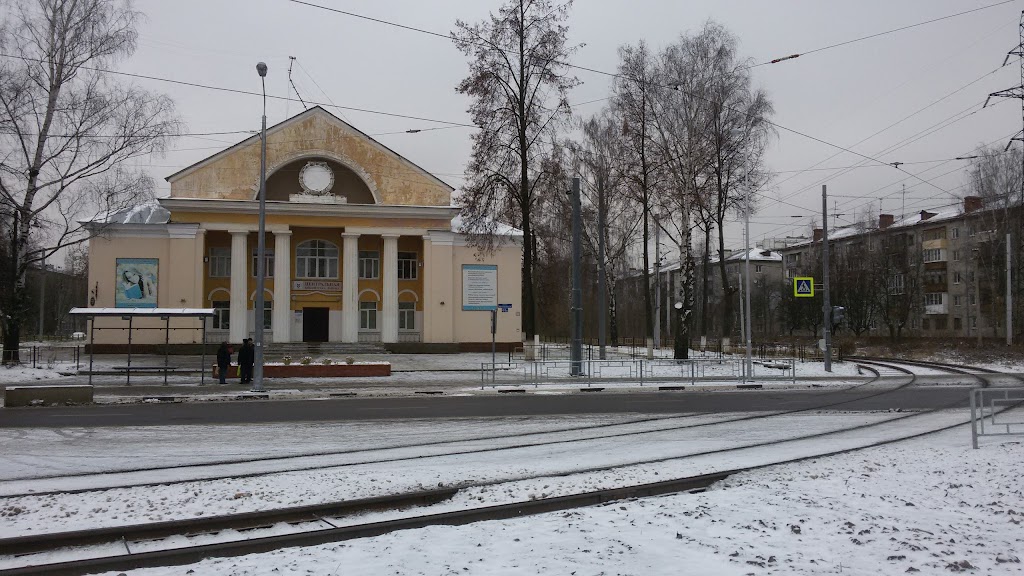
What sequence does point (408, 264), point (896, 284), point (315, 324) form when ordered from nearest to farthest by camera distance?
point (315, 324) < point (408, 264) < point (896, 284)

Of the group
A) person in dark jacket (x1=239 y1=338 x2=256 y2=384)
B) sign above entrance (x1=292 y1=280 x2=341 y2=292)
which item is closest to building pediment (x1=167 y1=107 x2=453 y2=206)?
sign above entrance (x1=292 y1=280 x2=341 y2=292)

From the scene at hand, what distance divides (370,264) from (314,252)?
3595 millimetres

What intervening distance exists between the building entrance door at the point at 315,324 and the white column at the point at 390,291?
382 cm

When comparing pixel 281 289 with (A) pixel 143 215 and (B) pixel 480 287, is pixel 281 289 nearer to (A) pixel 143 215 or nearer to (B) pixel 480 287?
(A) pixel 143 215

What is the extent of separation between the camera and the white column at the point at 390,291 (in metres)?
45.7

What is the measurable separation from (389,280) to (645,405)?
28.9m

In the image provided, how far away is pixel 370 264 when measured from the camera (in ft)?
158

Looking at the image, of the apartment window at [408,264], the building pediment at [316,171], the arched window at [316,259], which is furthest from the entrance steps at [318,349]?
the building pediment at [316,171]

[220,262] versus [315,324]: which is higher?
[220,262]

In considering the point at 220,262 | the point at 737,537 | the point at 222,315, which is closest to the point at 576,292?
the point at 737,537

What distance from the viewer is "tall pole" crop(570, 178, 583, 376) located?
28.1 m

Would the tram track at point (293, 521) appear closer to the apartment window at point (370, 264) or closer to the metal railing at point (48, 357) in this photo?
the metal railing at point (48, 357)

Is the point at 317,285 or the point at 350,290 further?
the point at 317,285

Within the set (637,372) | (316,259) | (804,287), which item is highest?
(316,259)
